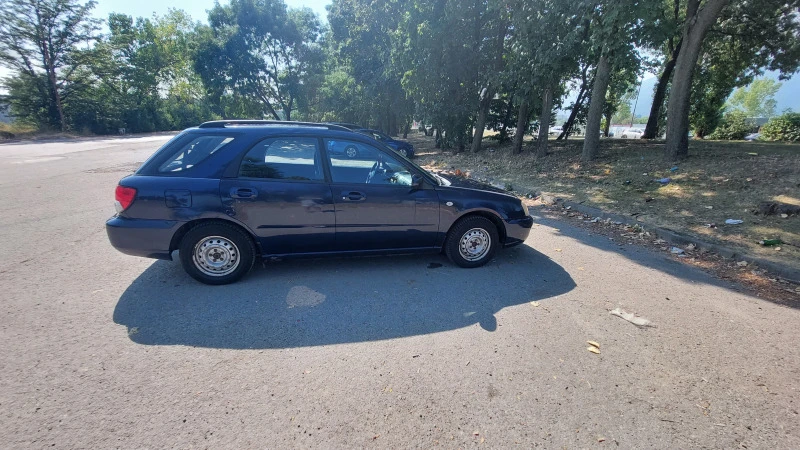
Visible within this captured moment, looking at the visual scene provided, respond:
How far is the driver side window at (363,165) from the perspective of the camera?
4027 millimetres

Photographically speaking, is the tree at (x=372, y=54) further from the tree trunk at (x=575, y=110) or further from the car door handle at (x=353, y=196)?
the car door handle at (x=353, y=196)

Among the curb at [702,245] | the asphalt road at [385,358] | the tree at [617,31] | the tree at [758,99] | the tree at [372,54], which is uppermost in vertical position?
the tree at [758,99]

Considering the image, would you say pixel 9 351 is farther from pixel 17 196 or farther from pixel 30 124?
pixel 30 124

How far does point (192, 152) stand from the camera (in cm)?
382

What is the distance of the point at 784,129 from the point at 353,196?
85.5 feet

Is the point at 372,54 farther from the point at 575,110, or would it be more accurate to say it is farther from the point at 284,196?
the point at 284,196

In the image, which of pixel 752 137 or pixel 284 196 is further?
pixel 752 137

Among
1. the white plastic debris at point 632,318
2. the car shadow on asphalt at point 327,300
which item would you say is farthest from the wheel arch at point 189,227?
the white plastic debris at point 632,318

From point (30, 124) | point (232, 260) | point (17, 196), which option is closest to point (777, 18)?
point (232, 260)

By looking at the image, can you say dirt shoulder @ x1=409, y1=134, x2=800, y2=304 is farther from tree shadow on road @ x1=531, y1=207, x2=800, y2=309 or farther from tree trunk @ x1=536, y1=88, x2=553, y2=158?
tree trunk @ x1=536, y1=88, x2=553, y2=158

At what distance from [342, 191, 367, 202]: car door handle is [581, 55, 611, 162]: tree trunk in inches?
363

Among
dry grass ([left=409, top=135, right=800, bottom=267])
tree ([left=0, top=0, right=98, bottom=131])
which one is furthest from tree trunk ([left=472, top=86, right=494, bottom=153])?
tree ([left=0, top=0, right=98, bottom=131])

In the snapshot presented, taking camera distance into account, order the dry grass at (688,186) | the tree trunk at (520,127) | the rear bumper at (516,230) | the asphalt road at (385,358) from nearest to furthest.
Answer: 1. the asphalt road at (385,358)
2. the rear bumper at (516,230)
3. the dry grass at (688,186)
4. the tree trunk at (520,127)

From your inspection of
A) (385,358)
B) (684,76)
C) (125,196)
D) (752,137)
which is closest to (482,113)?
(684,76)
